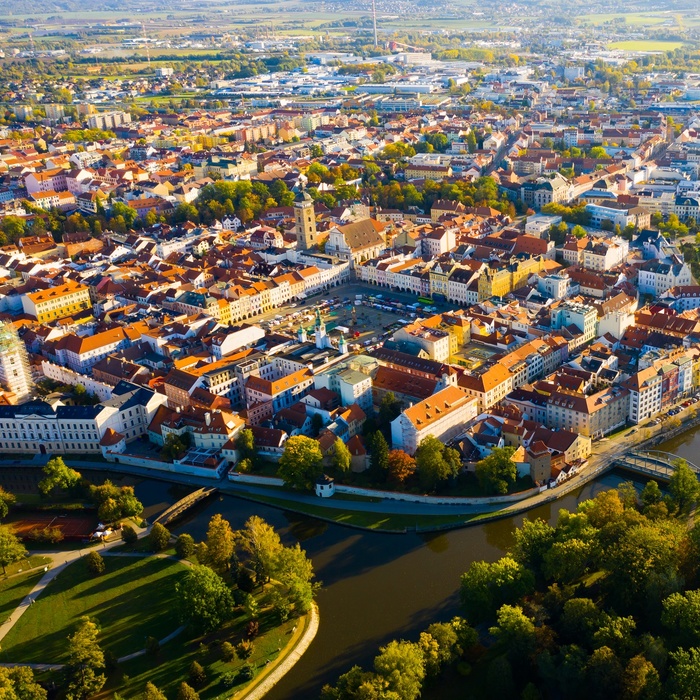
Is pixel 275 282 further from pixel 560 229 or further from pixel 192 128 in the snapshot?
pixel 192 128

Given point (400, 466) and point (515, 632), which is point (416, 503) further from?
point (515, 632)

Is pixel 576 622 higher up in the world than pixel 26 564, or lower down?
higher up

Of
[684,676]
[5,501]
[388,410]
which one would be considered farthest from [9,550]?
[684,676]

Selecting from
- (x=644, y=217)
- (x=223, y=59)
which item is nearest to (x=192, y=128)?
(x=644, y=217)

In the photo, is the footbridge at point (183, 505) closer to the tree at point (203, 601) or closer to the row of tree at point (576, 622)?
the tree at point (203, 601)

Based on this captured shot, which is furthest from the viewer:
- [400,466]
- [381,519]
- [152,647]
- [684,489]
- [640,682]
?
[400,466]

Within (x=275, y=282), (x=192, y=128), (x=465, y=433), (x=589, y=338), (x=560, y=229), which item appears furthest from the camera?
(x=192, y=128)
